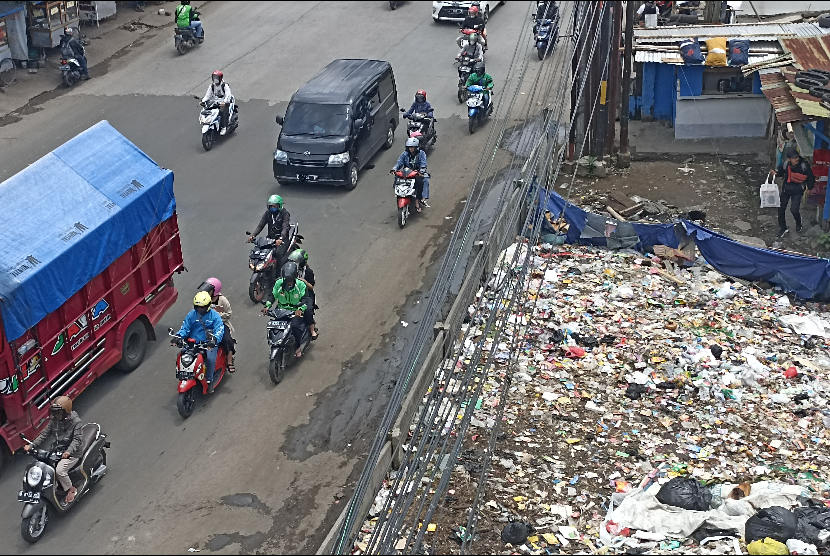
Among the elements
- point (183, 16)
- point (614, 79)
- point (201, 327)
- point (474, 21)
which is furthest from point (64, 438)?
point (474, 21)

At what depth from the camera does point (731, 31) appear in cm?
2758

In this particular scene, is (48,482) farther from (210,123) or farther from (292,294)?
(210,123)

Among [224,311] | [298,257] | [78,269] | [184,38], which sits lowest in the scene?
[184,38]

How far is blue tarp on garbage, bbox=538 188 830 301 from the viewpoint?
19.6 metres

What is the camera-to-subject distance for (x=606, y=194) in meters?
24.0

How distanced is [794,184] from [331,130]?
9.29 metres

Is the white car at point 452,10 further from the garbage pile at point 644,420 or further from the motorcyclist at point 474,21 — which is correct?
the garbage pile at point 644,420

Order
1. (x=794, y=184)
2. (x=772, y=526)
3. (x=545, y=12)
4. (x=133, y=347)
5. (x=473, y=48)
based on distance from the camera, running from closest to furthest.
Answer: (x=772, y=526) → (x=133, y=347) → (x=794, y=184) → (x=473, y=48) → (x=545, y=12)

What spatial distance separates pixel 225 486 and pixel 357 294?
583 cm

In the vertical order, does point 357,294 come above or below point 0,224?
below

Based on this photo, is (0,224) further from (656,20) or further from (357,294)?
(656,20)

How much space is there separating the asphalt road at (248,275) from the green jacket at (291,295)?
3.34 feet

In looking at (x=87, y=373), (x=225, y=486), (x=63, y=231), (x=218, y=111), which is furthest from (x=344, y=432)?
(x=218, y=111)

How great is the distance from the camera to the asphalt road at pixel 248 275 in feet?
47.4
